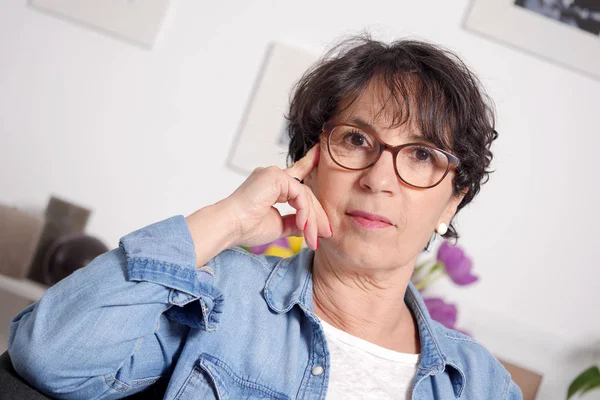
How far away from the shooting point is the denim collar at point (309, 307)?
137 centimetres

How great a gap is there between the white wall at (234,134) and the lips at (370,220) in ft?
4.65

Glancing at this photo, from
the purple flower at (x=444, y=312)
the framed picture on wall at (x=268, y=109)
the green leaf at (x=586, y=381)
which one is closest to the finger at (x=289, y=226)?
the purple flower at (x=444, y=312)

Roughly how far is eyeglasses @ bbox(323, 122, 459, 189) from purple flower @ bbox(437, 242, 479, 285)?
1075 millimetres

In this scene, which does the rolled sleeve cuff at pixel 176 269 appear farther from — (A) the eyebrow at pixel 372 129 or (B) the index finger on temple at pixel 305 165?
(A) the eyebrow at pixel 372 129

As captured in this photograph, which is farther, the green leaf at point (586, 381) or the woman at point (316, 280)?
the green leaf at point (586, 381)

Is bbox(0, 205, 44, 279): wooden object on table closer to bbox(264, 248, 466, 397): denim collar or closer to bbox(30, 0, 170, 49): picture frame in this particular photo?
bbox(30, 0, 170, 49): picture frame

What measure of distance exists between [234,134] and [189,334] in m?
1.54

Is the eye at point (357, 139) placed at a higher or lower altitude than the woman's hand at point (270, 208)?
higher

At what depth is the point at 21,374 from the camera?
1.11 meters

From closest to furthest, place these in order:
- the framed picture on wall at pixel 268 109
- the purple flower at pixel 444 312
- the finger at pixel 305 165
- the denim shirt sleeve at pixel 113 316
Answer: the denim shirt sleeve at pixel 113 316 < the finger at pixel 305 165 < the purple flower at pixel 444 312 < the framed picture on wall at pixel 268 109

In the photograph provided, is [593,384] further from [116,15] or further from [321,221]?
[116,15]

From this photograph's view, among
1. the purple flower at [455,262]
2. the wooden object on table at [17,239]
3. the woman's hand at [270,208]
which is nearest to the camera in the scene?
the woman's hand at [270,208]

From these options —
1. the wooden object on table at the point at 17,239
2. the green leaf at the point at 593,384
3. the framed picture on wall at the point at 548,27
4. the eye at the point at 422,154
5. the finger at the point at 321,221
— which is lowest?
the wooden object on table at the point at 17,239

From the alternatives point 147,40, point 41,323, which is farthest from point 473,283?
point 41,323
